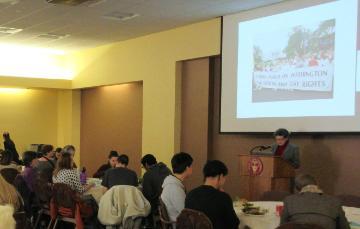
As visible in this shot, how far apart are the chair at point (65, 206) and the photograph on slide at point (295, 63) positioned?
325 cm

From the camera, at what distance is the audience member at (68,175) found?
604 cm

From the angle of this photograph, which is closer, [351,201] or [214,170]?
[214,170]

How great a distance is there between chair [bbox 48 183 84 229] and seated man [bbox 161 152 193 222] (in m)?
1.43

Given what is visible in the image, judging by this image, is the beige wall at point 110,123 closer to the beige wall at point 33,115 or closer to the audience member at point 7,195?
the beige wall at point 33,115

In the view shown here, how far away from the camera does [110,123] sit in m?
12.0

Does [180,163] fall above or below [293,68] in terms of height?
below

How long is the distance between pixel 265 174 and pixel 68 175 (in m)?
2.37

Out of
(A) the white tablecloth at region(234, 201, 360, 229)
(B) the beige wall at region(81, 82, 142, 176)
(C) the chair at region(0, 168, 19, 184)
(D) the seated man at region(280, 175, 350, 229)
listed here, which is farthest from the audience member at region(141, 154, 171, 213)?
(B) the beige wall at region(81, 82, 142, 176)

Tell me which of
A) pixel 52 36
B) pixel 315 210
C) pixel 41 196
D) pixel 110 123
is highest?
pixel 52 36

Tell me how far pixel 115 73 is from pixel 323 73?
558cm

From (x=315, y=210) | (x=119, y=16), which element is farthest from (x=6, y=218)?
(x=119, y=16)

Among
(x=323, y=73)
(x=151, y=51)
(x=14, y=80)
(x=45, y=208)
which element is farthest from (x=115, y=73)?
(x=323, y=73)

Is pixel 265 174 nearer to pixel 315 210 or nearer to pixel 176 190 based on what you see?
pixel 176 190


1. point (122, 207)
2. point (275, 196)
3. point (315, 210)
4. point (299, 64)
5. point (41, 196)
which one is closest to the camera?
point (315, 210)
